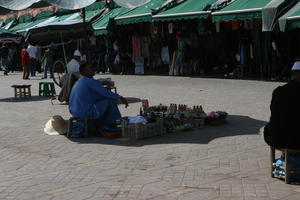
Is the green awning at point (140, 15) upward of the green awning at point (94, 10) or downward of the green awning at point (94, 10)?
downward

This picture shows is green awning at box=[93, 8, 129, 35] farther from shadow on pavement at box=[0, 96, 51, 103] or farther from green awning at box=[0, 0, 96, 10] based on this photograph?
green awning at box=[0, 0, 96, 10]

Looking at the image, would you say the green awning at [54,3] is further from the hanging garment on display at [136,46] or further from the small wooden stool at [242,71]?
the hanging garment on display at [136,46]

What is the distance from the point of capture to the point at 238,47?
2058cm

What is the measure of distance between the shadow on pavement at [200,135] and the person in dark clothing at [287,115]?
2379 mm

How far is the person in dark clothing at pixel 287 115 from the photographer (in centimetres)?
567

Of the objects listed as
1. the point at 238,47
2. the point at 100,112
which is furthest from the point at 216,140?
the point at 238,47

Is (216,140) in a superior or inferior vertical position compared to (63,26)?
inferior

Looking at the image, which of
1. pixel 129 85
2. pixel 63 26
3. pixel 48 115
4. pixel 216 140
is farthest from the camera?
pixel 129 85

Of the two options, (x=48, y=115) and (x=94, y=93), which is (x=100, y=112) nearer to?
(x=94, y=93)

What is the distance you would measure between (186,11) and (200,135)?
443 inches

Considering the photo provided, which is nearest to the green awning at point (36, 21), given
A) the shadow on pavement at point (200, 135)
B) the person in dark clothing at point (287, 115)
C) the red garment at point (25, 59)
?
the red garment at point (25, 59)

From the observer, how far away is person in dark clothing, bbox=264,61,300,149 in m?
5.67

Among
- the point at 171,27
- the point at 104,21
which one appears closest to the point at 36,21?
the point at 104,21

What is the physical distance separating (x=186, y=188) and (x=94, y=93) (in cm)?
373
